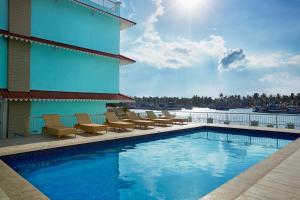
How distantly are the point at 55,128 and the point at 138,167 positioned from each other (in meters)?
5.48

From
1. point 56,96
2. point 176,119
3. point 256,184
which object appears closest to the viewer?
point 256,184

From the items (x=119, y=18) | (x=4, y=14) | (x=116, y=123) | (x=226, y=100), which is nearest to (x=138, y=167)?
(x=116, y=123)

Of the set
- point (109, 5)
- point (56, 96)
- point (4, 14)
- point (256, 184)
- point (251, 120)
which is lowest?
point (256, 184)

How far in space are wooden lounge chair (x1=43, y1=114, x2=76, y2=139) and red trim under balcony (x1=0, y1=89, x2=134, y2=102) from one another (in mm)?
1209

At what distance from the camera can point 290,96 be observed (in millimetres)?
121375

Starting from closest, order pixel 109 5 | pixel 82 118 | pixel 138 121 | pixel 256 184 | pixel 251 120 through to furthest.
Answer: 1. pixel 256 184
2. pixel 82 118
3. pixel 138 121
4. pixel 109 5
5. pixel 251 120

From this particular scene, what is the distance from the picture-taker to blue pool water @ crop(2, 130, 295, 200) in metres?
6.75

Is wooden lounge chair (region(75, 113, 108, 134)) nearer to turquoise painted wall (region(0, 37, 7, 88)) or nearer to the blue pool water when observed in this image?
the blue pool water

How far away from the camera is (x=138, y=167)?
29.7 ft

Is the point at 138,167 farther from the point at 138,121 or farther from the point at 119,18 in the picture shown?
the point at 119,18

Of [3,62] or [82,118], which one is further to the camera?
[82,118]

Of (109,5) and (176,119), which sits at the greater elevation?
(109,5)

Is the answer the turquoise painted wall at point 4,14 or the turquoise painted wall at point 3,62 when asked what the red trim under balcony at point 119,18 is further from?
the turquoise painted wall at point 3,62

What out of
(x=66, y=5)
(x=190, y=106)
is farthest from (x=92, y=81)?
(x=190, y=106)
